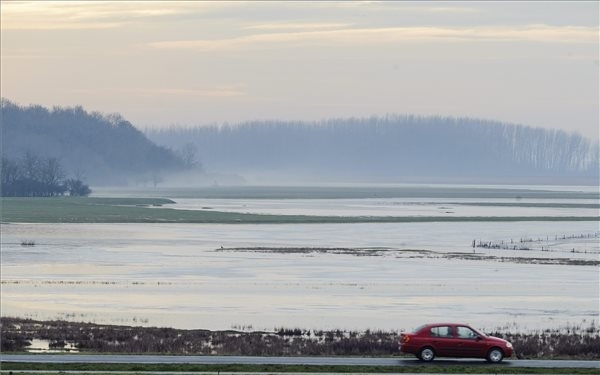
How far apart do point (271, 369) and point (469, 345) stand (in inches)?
249

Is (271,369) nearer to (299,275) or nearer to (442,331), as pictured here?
(442,331)

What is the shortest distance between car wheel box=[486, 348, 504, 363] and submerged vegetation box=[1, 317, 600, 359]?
3.50 meters

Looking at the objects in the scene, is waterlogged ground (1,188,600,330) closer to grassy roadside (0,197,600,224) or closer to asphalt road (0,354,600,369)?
grassy roadside (0,197,600,224)

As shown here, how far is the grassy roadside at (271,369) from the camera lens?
34438 mm

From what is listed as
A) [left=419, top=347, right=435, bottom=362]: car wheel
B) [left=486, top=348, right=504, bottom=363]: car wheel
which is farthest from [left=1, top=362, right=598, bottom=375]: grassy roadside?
[left=419, top=347, right=435, bottom=362]: car wheel

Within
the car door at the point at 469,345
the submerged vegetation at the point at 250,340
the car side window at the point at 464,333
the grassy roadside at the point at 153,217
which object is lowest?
the submerged vegetation at the point at 250,340

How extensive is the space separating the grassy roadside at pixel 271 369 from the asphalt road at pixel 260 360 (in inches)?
34.0

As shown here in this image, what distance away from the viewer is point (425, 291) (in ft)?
214

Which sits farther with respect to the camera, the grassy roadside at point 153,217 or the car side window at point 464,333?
the grassy roadside at point 153,217

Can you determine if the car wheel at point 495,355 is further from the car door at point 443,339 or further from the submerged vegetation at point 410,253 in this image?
the submerged vegetation at point 410,253

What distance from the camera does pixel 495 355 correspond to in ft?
123

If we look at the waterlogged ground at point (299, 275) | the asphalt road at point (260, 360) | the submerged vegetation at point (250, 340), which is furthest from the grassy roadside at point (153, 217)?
the asphalt road at point (260, 360)

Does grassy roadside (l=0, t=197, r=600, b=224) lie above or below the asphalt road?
above

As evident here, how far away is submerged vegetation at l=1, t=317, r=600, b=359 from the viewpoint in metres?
42.9
